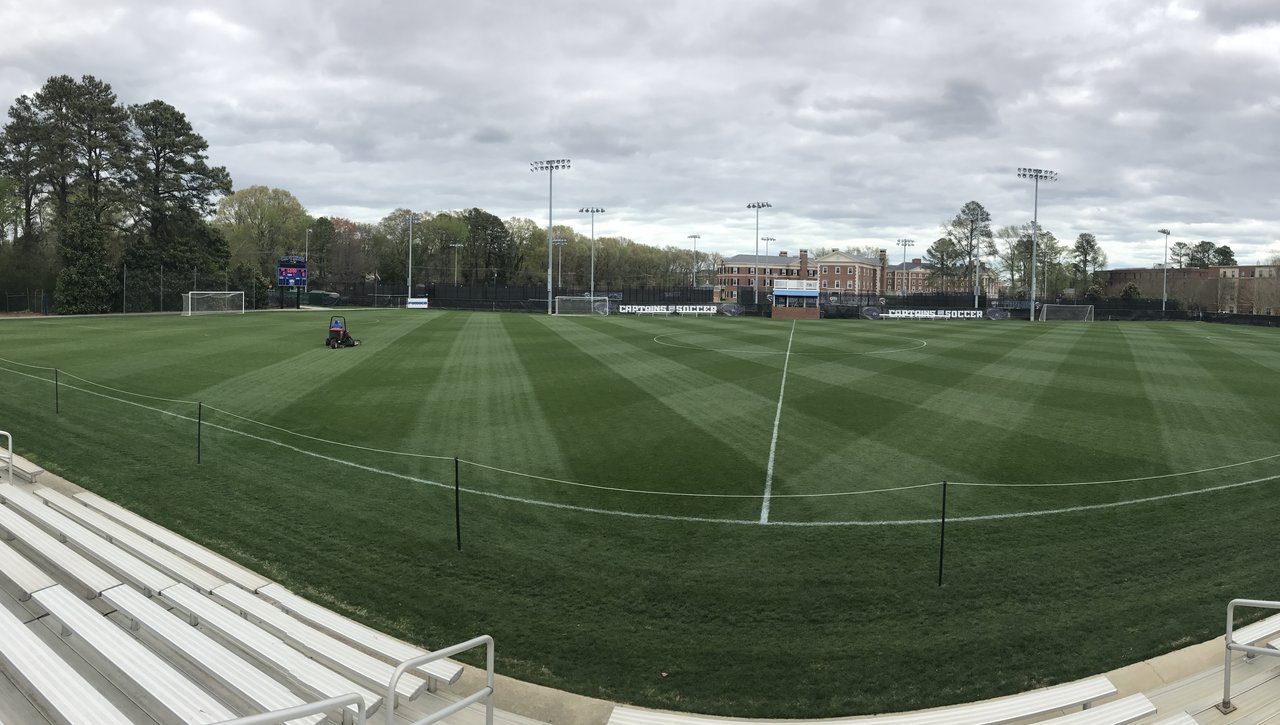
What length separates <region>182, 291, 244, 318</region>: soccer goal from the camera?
219 feet

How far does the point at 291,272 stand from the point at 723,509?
74934mm

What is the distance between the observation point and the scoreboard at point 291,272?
74.9 metres

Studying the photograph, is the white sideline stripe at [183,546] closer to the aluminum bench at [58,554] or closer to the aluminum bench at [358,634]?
the aluminum bench at [358,634]

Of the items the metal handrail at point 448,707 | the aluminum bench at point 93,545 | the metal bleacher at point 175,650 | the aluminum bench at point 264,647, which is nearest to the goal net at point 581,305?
the aluminum bench at point 93,545

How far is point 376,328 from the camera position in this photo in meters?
46.9

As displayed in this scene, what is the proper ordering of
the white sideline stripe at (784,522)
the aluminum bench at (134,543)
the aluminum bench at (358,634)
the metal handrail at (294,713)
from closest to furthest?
1. the metal handrail at (294,713)
2. the aluminum bench at (358,634)
3. the aluminum bench at (134,543)
4. the white sideline stripe at (784,522)

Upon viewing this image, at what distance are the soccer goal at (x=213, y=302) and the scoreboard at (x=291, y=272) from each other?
5.05 metres

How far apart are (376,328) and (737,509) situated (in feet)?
132

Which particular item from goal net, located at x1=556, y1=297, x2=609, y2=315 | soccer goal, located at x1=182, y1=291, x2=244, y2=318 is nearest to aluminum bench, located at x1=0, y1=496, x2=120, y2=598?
soccer goal, located at x1=182, y1=291, x2=244, y2=318

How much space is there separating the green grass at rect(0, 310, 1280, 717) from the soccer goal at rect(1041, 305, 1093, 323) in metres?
63.4

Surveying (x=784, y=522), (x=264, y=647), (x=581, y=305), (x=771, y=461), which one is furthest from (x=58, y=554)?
(x=581, y=305)

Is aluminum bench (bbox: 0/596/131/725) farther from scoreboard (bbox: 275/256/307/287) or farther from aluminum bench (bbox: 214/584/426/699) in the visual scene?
scoreboard (bbox: 275/256/307/287)

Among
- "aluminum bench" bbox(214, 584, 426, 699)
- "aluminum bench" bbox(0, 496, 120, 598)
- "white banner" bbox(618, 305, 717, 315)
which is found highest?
"white banner" bbox(618, 305, 717, 315)

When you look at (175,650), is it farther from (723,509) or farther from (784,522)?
(784,522)
